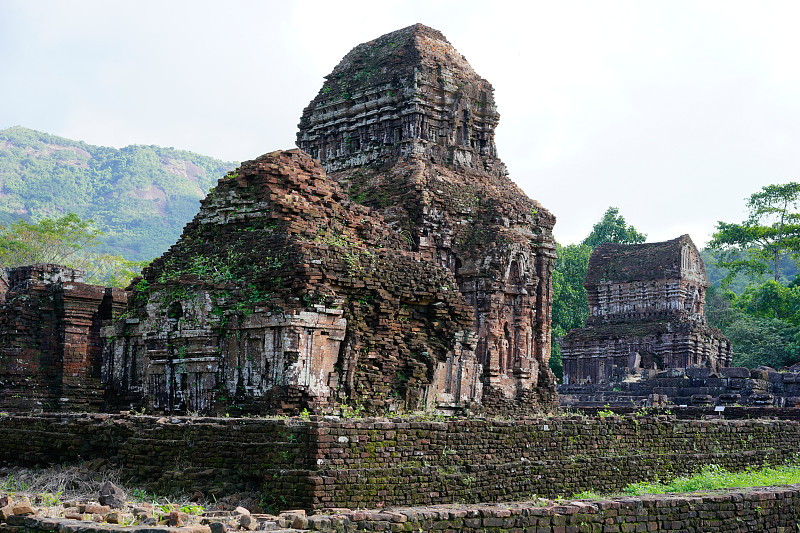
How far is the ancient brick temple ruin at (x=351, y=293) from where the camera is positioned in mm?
14398

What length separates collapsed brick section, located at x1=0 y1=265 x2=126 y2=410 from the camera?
17609mm

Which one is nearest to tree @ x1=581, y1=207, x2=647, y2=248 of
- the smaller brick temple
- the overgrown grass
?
the smaller brick temple

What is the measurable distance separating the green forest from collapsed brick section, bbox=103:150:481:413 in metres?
32.1

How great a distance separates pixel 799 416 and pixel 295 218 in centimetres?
1312

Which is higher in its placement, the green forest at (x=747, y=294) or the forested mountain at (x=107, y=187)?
the forested mountain at (x=107, y=187)

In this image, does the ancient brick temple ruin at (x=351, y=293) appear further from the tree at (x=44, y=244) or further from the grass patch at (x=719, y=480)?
the tree at (x=44, y=244)

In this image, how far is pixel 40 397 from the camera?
17719 mm

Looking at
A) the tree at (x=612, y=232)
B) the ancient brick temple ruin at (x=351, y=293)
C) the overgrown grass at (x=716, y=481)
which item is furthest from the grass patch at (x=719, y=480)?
the tree at (x=612, y=232)

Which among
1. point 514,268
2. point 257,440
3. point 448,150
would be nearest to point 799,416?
point 514,268

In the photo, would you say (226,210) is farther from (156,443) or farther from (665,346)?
(665,346)

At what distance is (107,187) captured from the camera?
147125 millimetres

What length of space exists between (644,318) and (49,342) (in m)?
29.3

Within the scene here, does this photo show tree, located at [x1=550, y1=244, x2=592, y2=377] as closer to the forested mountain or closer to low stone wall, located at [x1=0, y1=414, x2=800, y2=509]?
low stone wall, located at [x1=0, y1=414, x2=800, y2=509]

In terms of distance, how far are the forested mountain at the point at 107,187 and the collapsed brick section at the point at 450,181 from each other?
9942 centimetres
